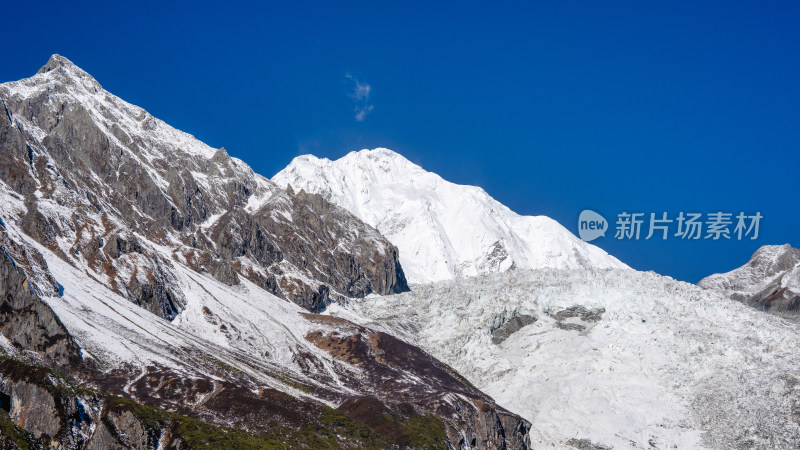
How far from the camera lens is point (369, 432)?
592 feet

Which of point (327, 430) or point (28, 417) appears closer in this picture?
point (28, 417)

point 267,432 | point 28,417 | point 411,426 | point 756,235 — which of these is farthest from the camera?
point 411,426

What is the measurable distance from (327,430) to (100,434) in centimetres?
5791

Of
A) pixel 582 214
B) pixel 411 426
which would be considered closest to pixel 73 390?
pixel 411 426

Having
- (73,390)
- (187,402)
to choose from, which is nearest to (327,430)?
(187,402)

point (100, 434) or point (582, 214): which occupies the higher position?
point (582, 214)

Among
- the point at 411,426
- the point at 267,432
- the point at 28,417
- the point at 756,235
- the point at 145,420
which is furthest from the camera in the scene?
the point at 411,426

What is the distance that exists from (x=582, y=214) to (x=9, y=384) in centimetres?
11203

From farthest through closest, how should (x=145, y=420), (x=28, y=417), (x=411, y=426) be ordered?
(x=411, y=426)
(x=145, y=420)
(x=28, y=417)

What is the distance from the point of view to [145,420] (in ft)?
446

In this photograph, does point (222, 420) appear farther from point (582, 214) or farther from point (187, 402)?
point (582, 214)

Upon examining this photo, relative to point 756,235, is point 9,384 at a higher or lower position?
lower

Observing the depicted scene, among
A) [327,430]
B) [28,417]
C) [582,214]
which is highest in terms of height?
[582,214]

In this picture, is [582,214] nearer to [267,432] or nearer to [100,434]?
[267,432]
